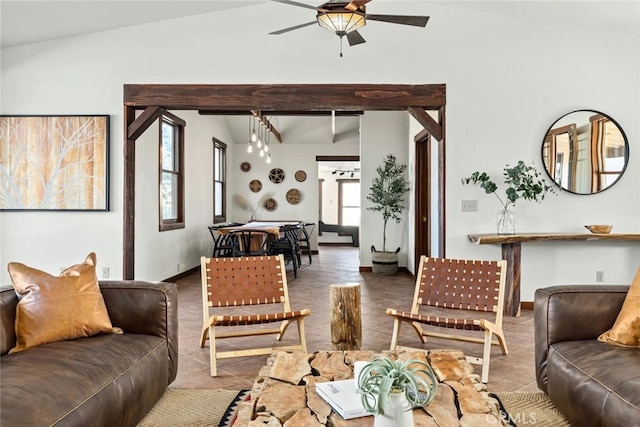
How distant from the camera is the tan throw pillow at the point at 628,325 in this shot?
204cm

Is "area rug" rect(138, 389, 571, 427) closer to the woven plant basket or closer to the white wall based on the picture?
the white wall

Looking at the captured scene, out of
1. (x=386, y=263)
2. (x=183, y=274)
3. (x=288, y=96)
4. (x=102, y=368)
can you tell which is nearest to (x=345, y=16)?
(x=288, y=96)

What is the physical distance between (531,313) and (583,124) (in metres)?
2.04

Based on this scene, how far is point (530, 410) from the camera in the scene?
2.34 m

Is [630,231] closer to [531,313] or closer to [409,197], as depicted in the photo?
[531,313]

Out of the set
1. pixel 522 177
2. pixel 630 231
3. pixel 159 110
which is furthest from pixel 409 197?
pixel 159 110

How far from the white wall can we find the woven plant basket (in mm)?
2519

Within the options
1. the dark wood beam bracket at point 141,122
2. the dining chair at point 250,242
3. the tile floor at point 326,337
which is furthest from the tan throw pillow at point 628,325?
the dining chair at point 250,242

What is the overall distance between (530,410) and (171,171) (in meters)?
5.72

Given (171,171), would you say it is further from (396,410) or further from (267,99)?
(396,410)

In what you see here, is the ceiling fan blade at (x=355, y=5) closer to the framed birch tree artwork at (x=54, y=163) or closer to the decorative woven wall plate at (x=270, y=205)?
the framed birch tree artwork at (x=54, y=163)

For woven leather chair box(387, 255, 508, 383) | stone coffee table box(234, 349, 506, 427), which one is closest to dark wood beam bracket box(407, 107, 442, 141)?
woven leather chair box(387, 255, 508, 383)

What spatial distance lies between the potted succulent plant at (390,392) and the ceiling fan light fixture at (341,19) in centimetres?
243

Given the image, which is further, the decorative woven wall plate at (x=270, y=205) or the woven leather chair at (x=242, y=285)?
the decorative woven wall plate at (x=270, y=205)
